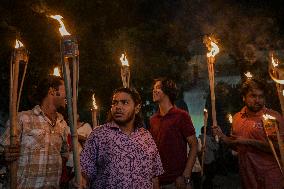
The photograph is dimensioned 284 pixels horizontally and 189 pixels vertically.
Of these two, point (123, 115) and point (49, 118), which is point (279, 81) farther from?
point (49, 118)

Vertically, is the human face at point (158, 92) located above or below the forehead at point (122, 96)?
above

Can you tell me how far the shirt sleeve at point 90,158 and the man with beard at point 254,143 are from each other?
1.83 metres

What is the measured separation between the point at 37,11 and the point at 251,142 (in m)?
7.30

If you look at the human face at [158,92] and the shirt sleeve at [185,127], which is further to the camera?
the human face at [158,92]

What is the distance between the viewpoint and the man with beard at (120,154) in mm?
4113

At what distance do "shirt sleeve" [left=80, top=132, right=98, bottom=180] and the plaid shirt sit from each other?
762mm

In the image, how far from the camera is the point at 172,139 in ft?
17.3

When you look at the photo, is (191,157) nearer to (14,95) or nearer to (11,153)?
(11,153)

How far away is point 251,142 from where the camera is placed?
17.1ft

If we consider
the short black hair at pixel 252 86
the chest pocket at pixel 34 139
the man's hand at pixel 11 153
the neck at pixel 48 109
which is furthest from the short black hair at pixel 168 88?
the man's hand at pixel 11 153

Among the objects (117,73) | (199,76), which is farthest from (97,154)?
(199,76)

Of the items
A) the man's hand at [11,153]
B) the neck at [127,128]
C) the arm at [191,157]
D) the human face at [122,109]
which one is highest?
the human face at [122,109]

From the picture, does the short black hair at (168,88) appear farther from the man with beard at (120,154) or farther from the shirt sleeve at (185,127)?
the man with beard at (120,154)

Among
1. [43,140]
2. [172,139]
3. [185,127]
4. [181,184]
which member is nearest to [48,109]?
[43,140]
